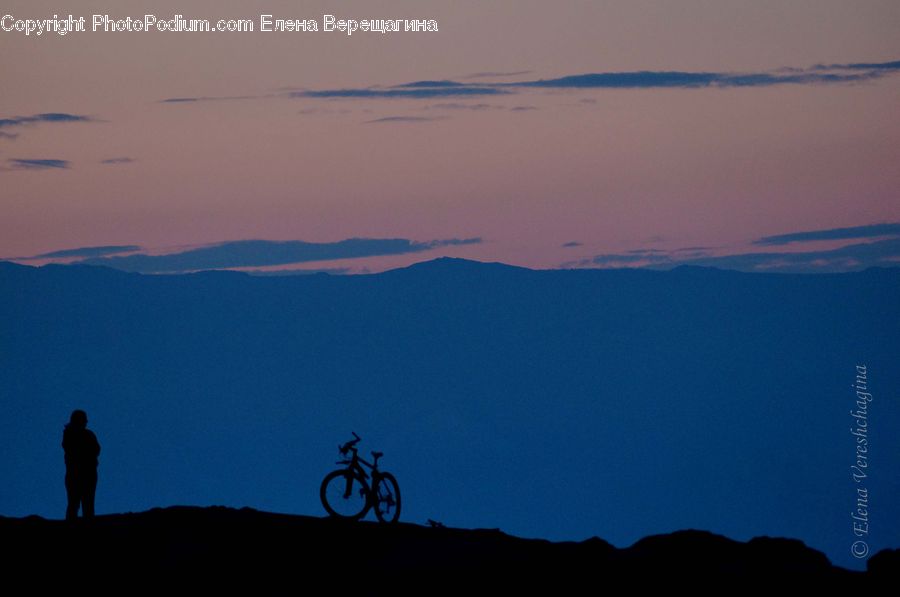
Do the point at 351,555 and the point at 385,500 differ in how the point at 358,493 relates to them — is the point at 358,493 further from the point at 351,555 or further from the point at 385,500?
the point at 351,555

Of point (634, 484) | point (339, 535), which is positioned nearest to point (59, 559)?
point (339, 535)

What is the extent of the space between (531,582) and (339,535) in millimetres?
2594

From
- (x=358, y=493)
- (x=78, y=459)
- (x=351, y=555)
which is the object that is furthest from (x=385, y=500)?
(x=78, y=459)

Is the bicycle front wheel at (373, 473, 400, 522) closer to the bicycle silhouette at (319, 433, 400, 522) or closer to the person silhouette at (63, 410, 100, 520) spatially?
the bicycle silhouette at (319, 433, 400, 522)

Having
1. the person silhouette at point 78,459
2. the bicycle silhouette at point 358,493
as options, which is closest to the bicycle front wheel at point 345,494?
the bicycle silhouette at point 358,493

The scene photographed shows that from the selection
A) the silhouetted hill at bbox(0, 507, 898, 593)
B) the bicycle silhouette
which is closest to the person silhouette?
the silhouetted hill at bbox(0, 507, 898, 593)

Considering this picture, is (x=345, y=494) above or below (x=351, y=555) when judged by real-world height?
above

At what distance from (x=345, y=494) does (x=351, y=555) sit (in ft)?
7.62

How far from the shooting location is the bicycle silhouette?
14609mm

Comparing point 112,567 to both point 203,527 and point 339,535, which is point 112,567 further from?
point 339,535

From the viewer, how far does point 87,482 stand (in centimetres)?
1417

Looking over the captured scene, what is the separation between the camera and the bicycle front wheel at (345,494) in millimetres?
14625

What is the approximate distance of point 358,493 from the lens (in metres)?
14.7

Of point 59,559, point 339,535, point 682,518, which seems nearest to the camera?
point 59,559
